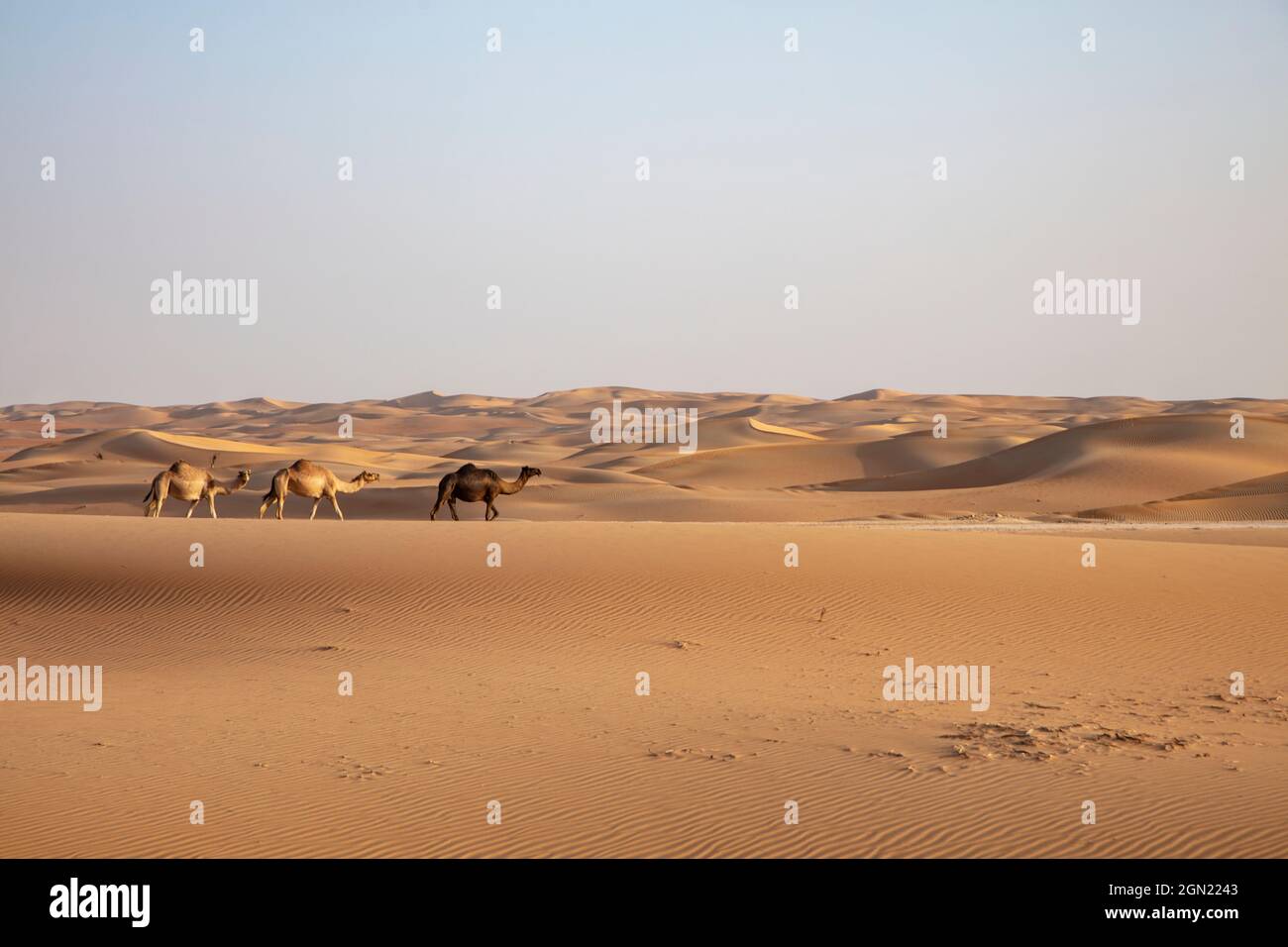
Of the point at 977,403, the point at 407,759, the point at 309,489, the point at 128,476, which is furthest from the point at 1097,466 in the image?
the point at 977,403

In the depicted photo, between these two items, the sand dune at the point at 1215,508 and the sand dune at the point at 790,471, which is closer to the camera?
the sand dune at the point at 1215,508

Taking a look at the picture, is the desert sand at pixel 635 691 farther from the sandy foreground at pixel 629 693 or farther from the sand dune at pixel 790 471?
the sand dune at pixel 790 471

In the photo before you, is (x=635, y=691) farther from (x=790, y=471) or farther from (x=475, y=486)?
(x=790, y=471)

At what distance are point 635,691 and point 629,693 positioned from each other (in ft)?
0.36

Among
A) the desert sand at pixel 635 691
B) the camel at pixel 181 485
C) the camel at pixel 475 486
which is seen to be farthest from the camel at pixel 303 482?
the desert sand at pixel 635 691

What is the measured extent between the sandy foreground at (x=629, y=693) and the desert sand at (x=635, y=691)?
0.04 metres

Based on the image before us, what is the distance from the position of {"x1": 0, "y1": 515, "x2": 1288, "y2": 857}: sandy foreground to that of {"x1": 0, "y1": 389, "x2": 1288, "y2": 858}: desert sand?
0.04 metres

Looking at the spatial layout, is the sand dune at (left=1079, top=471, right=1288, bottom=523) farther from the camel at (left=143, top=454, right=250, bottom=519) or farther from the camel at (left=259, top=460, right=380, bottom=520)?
the camel at (left=143, top=454, right=250, bottom=519)

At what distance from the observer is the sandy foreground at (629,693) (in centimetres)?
780

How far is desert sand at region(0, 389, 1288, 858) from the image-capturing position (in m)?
7.81
